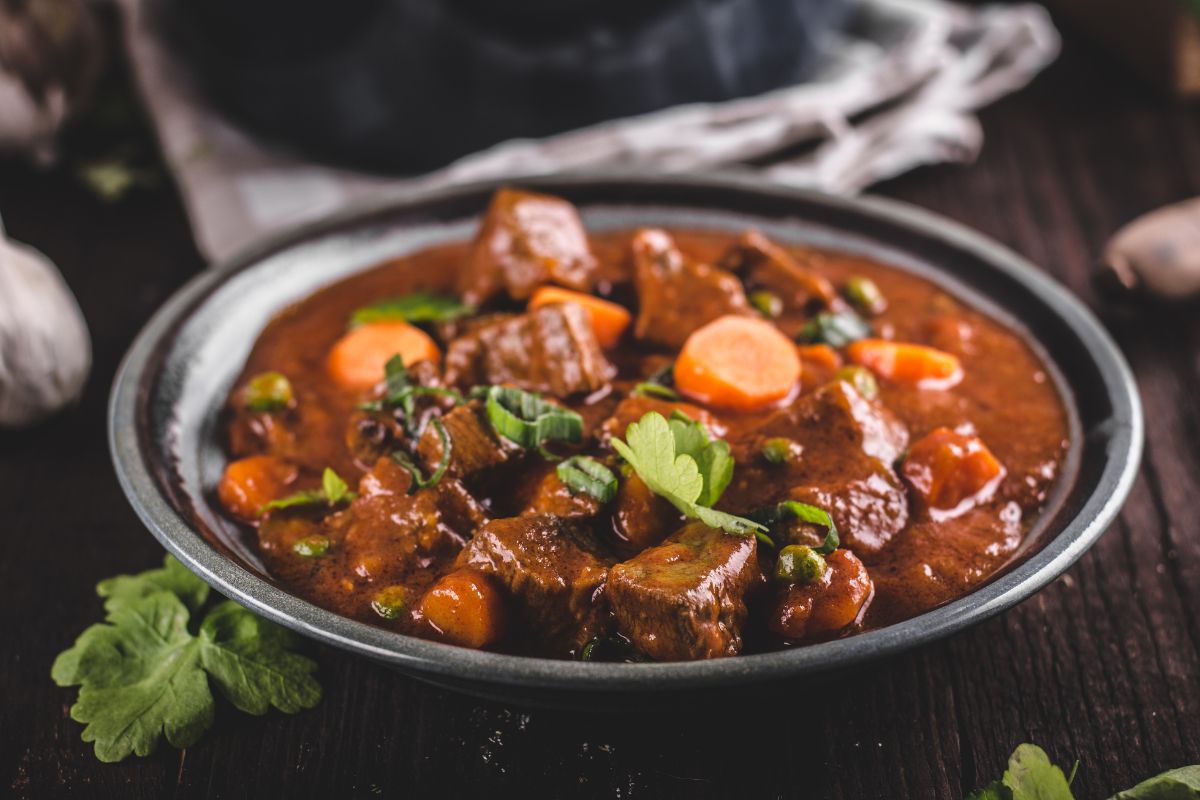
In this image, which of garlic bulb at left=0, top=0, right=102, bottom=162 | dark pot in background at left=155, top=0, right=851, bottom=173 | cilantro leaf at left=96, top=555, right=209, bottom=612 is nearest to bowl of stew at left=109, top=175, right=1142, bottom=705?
cilantro leaf at left=96, top=555, right=209, bottom=612

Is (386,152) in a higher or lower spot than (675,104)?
lower

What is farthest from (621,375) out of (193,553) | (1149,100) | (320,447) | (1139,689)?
(1149,100)

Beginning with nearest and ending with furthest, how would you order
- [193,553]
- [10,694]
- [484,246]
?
[193,553]
[10,694]
[484,246]

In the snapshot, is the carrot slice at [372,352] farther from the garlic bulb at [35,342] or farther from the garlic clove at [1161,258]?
the garlic clove at [1161,258]

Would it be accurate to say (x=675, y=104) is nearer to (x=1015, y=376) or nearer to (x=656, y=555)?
(x=1015, y=376)

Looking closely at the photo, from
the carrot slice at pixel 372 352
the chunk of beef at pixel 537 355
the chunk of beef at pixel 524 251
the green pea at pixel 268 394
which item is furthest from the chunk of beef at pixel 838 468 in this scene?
the green pea at pixel 268 394

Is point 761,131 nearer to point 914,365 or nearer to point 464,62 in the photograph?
point 464,62

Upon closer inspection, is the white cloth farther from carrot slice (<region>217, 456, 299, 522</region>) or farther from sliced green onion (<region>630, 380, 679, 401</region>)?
carrot slice (<region>217, 456, 299, 522</region>)
